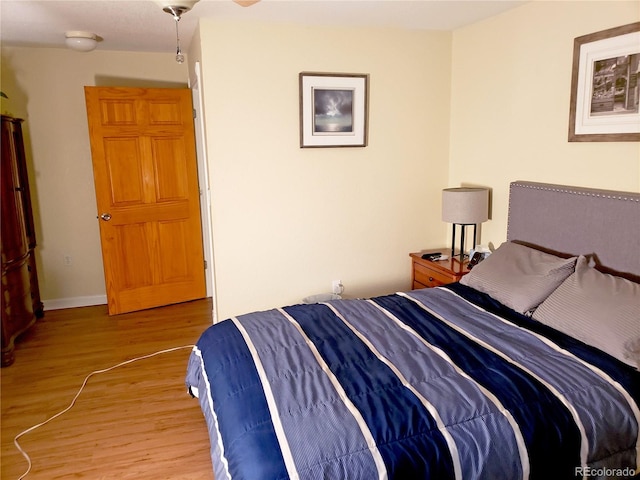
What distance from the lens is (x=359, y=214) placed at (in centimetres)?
375

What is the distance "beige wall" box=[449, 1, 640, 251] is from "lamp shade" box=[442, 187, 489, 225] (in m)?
0.16

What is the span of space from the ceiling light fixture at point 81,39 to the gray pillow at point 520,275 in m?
3.22

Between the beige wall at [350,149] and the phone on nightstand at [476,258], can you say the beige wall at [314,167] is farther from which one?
the phone on nightstand at [476,258]

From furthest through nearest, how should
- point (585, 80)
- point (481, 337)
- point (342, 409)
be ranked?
point (585, 80) → point (481, 337) → point (342, 409)

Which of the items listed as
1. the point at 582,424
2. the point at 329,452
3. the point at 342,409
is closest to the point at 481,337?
the point at 582,424

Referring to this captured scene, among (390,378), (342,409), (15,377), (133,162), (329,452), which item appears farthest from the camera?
(133,162)

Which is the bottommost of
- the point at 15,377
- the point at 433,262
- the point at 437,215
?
the point at 15,377

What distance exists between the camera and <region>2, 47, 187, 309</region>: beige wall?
413 centimetres

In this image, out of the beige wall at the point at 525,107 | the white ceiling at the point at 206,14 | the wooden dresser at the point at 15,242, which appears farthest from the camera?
the wooden dresser at the point at 15,242

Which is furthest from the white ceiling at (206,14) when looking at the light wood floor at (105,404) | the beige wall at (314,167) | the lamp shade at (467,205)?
the light wood floor at (105,404)

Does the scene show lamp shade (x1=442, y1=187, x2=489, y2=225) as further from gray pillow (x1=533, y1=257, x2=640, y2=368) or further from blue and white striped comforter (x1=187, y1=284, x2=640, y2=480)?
blue and white striped comforter (x1=187, y1=284, x2=640, y2=480)

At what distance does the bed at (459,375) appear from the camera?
155 cm

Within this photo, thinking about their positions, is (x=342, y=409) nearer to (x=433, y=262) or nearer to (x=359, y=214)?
(x=433, y=262)

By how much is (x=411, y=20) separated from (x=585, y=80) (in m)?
1.28
